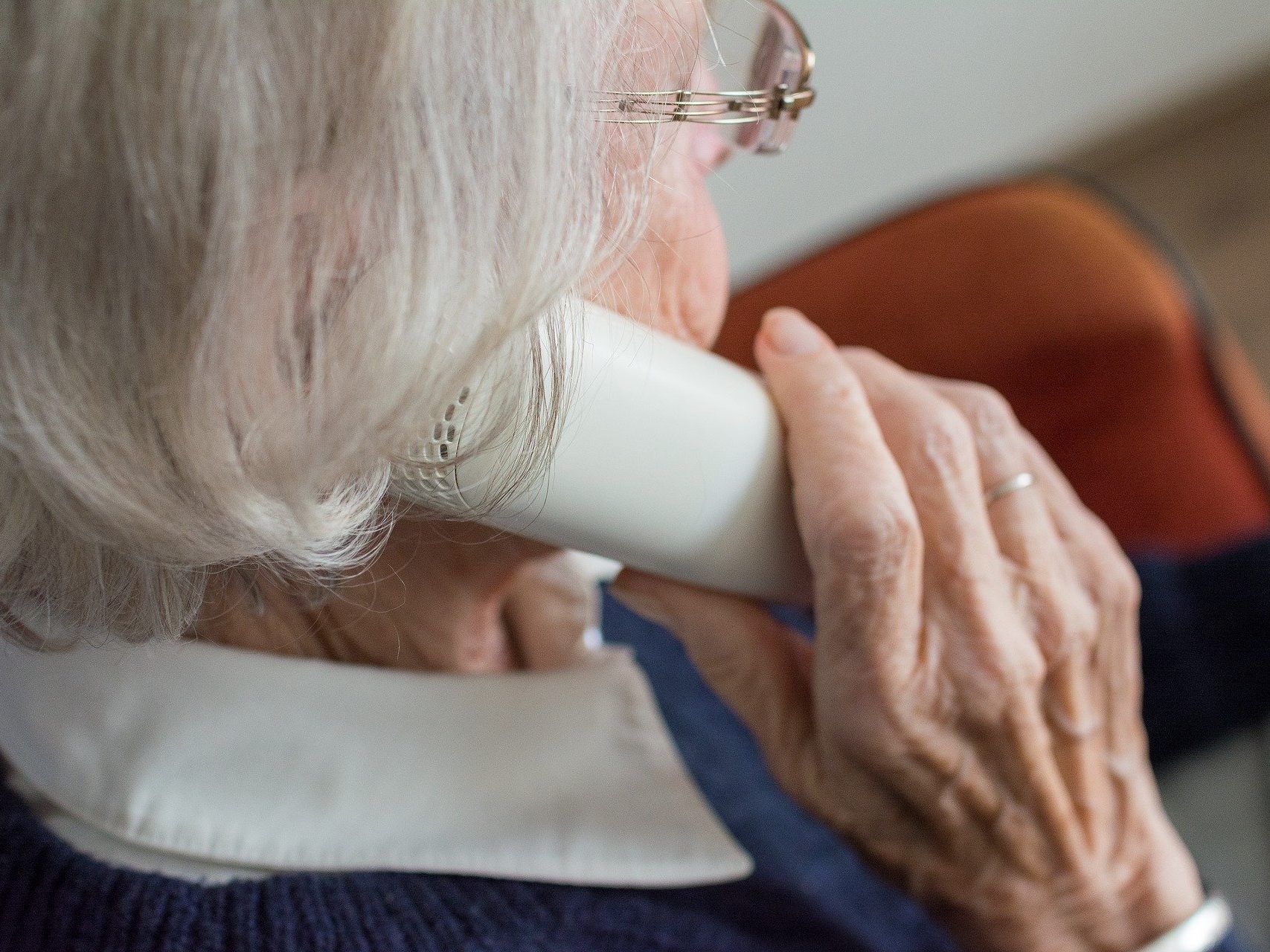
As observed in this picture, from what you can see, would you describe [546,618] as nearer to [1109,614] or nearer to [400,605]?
[400,605]

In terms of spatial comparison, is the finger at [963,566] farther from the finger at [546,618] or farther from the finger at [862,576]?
the finger at [546,618]

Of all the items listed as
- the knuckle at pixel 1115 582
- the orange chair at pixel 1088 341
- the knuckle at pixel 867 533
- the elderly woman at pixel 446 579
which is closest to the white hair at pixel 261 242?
the elderly woman at pixel 446 579

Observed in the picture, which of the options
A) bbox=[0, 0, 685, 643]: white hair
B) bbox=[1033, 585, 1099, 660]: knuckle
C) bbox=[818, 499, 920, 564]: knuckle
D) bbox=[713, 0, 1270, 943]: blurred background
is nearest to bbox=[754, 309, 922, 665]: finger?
bbox=[818, 499, 920, 564]: knuckle

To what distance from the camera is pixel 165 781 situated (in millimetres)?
569

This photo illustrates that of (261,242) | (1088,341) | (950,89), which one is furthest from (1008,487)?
(950,89)

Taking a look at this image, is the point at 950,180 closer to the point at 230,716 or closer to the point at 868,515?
the point at 868,515

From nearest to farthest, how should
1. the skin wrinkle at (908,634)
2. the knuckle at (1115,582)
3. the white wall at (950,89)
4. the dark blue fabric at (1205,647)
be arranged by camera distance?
1. the skin wrinkle at (908,634)
2. the knuckle at (1115,582)
3. the dark blue fabric at (1205,647)
4. the white wall at (950,89)

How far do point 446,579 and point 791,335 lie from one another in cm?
26

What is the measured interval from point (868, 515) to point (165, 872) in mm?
422

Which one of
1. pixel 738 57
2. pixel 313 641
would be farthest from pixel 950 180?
pixel 313 641

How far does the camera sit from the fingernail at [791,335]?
648 mm

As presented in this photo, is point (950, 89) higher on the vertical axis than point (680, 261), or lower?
higher

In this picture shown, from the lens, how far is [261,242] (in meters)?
0.39

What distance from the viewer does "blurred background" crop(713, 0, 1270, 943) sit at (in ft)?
5.50
